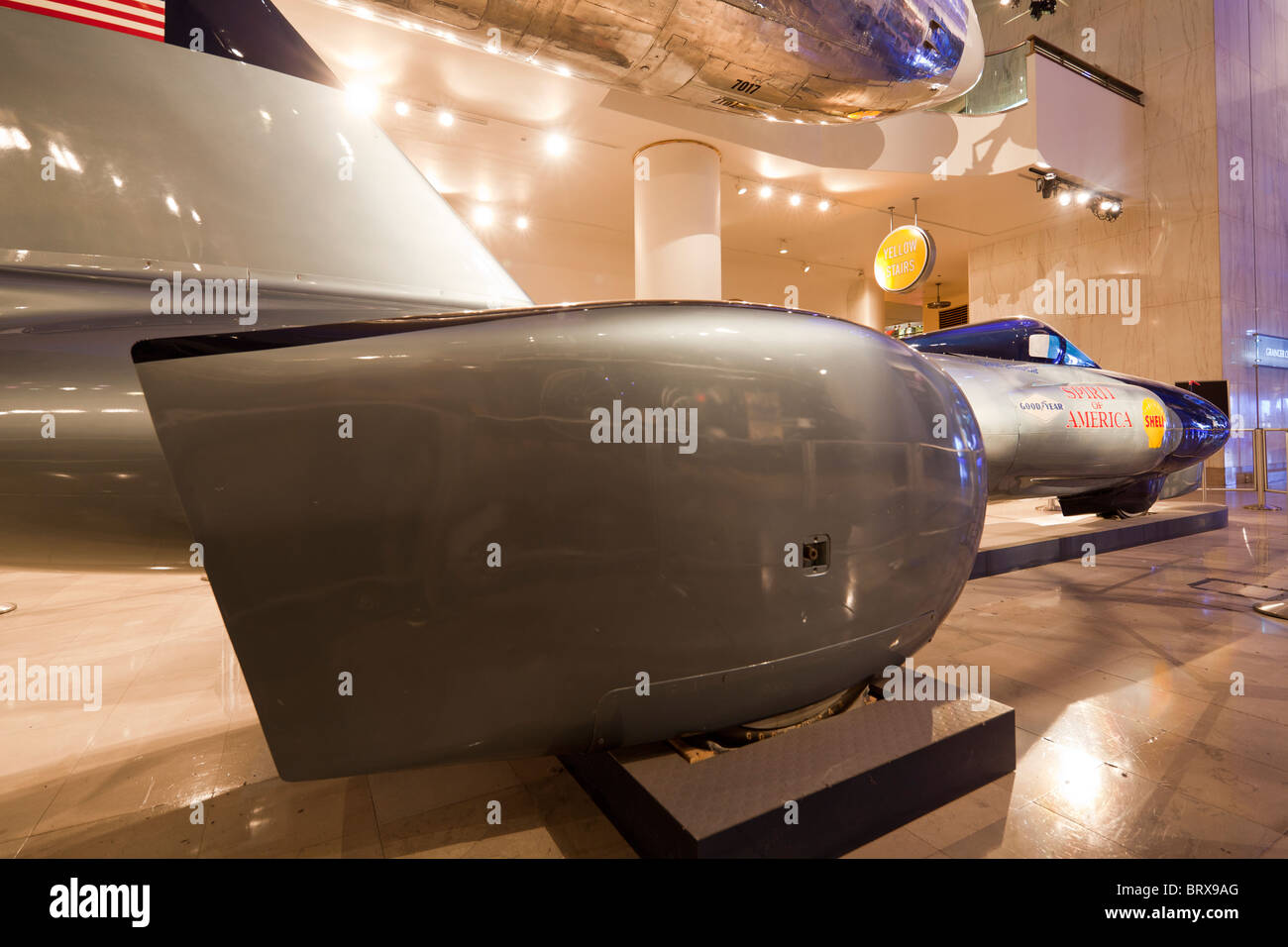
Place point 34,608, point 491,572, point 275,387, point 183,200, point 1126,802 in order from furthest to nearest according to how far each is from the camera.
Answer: point 34,608 < point 1126,802 < point 183,200 < point 491,572 < point 275,387

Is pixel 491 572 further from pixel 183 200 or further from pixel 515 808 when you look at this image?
pixel 183 200

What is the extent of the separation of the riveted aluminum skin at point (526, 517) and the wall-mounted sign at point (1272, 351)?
41.3 feet

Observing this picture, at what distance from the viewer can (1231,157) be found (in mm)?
9266

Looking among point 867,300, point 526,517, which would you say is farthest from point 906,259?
point 526,517

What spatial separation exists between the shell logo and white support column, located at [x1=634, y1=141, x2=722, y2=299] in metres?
3.74

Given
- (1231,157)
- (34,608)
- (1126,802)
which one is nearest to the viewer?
(1126,802)

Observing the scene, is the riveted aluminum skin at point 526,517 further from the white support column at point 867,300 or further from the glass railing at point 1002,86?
the white support column at point 867,300

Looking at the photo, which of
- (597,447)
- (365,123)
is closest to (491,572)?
(597,447)

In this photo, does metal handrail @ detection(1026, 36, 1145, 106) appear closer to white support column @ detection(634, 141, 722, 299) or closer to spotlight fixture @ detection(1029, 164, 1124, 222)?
spotlight fixture @ detection(1029, 164, 1124, 222)

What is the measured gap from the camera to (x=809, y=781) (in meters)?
1.47

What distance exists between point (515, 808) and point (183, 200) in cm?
187

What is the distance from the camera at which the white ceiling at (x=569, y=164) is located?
4.95 m

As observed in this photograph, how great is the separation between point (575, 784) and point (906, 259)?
8615 millimetres
